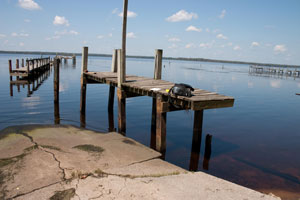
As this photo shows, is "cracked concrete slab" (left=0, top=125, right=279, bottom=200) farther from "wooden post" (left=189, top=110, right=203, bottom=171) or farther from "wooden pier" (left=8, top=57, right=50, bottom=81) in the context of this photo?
"wooden pier" (left=8, top=57, right=50, bottom=81)

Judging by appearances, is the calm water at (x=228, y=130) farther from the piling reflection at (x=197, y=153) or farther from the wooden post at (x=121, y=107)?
the wooden post at (x=121, y=107)

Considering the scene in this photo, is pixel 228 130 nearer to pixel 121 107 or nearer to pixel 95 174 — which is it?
pixel 121 107

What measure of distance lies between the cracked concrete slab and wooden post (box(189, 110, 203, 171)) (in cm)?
258

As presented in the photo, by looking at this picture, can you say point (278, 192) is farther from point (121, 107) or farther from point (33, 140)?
point (33, 140)

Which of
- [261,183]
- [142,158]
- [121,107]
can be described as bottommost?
[261,183]

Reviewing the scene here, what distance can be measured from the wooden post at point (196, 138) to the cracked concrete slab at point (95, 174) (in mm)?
2581

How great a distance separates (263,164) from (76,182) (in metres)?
7.27

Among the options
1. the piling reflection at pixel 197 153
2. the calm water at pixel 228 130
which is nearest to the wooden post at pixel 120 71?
the calm water at pixel 228 130

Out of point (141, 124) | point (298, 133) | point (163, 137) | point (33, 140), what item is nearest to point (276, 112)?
point (298, 133)

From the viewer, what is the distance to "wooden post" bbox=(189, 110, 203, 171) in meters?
8.96

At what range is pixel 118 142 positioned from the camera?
781 cm

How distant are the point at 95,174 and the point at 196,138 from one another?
5088mm

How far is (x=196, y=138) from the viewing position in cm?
943

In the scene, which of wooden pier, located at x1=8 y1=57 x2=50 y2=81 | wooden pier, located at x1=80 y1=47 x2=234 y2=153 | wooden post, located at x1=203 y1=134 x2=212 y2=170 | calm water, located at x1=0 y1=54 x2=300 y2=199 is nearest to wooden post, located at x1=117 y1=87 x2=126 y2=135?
wooden pier, located at x1=80 y1=47 x2=234 y2=153
